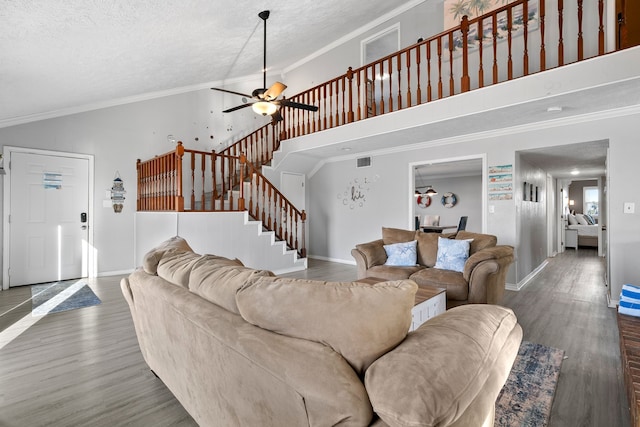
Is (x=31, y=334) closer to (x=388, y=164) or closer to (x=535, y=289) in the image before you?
(x=388, y=164)

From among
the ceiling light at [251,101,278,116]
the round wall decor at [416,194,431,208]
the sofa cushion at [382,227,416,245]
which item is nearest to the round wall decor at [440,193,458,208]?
the round wall decor at [416,194,431,208]

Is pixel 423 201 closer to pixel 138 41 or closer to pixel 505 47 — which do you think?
pixel 505 47

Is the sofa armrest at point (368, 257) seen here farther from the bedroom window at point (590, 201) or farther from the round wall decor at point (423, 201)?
the bedroom window at point (590, 201)

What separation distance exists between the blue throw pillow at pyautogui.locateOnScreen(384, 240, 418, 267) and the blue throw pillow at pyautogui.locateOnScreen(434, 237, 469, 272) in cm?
32

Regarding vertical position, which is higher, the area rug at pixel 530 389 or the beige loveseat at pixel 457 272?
the beige loveseat at pixel 457 272

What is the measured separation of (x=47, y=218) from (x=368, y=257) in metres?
5.16

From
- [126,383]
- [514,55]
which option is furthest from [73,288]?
[514,55]

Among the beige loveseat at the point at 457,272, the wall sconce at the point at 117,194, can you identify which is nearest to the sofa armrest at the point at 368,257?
the beige loveseat at the point at 457,272

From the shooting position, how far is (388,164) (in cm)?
616

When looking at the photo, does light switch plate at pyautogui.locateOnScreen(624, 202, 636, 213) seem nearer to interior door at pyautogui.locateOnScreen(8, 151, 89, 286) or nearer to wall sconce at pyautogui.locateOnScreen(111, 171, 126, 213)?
wall sconce at pyautogui.locateOnScreen(111, 171, 126, 213)

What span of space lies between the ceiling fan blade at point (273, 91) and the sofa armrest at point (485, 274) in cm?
300

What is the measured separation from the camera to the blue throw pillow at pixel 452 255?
3.66 meters

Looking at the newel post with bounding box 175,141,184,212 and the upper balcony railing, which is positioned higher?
the upper balcony railing

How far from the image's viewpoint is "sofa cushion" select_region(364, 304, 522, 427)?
2.45 feet
